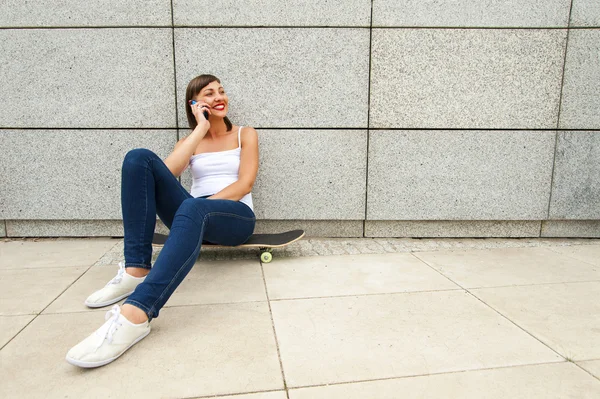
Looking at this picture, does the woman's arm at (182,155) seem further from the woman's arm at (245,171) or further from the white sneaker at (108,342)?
the white sneaker at (108,342)

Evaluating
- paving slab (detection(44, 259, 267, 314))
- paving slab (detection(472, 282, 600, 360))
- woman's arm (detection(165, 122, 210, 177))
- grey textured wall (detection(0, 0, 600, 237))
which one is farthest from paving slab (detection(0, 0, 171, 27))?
paving slab (detection(472, 282, 600, 360))

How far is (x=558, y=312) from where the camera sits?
85.9 inches

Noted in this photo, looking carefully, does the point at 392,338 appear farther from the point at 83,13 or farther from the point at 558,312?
the point at 83,13

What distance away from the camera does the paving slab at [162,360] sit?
1.55 meters

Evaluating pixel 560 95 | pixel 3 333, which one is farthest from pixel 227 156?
pixel 560 95

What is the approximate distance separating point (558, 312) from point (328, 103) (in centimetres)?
229

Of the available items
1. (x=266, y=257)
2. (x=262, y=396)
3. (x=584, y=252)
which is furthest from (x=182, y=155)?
(x=584, y=252)

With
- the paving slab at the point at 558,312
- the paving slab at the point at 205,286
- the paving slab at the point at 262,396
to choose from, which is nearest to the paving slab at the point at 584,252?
the paving slab at the point at 558,312

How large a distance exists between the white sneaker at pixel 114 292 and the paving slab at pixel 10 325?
298 mm

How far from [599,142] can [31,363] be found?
14.7 feet

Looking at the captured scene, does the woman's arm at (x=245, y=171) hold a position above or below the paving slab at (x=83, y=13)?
below

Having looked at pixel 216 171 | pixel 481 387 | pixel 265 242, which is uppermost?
pixel 216 171

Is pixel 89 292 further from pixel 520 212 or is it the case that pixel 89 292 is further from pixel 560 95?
pixel 560 95

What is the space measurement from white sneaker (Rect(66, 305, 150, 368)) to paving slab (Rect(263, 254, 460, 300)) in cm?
83
